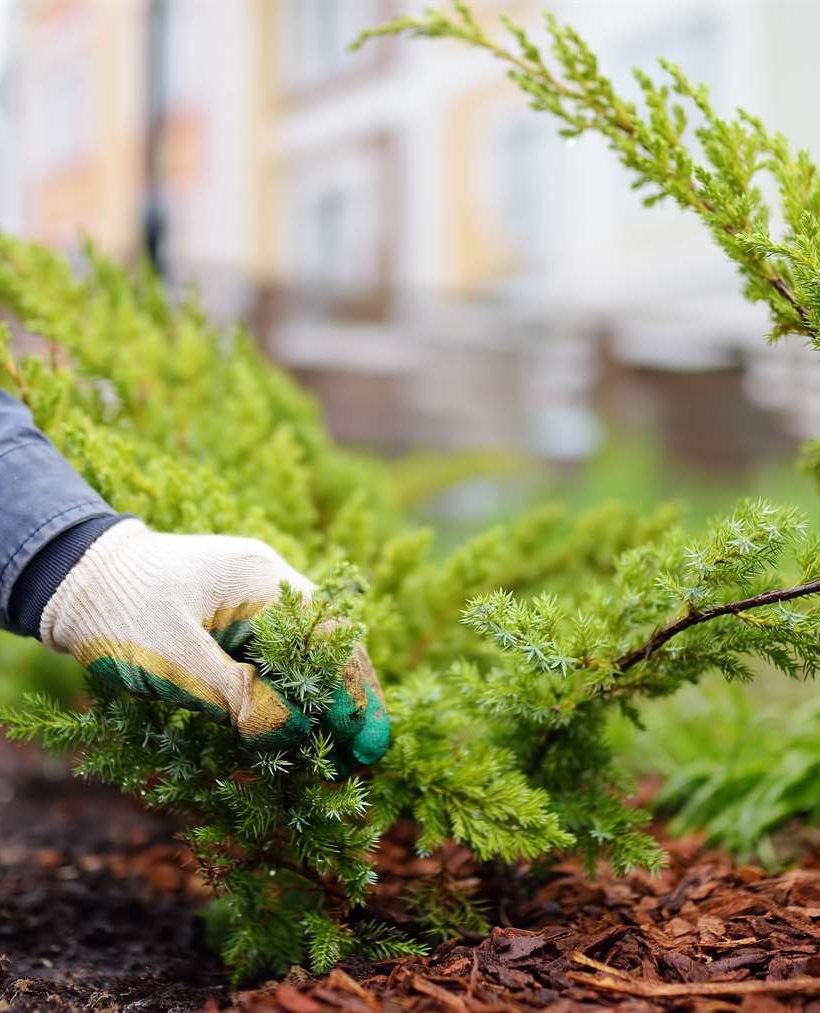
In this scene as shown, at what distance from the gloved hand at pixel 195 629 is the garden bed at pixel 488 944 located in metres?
0.26

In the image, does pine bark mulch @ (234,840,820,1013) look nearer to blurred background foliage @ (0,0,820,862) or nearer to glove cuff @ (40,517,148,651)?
glove cuff @ (40,517,148,651)

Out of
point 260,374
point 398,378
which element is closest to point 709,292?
point 398,378

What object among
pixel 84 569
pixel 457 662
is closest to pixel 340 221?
pixel 457 662

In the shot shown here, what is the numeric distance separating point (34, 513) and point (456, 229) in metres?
7.98

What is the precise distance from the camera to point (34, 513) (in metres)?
1.27

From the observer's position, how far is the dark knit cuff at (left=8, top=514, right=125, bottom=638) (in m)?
1.27

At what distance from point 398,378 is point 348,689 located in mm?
6359

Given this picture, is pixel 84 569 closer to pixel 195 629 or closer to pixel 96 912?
pixel 195 629

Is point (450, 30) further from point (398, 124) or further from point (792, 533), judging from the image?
point (398, 124)

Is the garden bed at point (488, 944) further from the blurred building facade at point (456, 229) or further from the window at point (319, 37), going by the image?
the window at point (319, 37)

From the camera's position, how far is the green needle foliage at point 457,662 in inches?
46.3

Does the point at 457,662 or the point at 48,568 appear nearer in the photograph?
the point at 48,568

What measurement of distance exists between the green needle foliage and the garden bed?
0.08 metres

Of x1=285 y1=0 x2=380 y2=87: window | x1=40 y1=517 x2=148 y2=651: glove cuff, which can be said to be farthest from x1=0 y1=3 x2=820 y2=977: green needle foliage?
x1=285 y1=0 x2=380 y2=87: window
